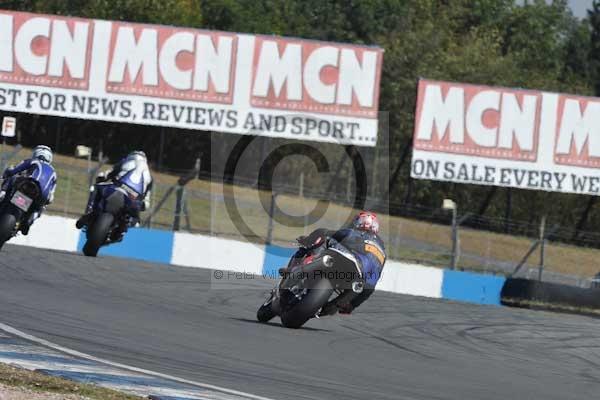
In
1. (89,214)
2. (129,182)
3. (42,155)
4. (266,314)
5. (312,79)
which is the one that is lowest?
(266,314)

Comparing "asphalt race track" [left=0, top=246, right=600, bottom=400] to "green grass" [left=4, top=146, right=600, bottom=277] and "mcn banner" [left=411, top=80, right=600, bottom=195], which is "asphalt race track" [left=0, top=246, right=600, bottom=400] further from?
"mcn banner" [left=411, top=80, right=600, bottom=195]

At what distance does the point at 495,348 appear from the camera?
12438 millimetres

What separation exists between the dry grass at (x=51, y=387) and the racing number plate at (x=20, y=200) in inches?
316

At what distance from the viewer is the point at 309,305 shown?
1145cm

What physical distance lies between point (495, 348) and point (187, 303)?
327 cm

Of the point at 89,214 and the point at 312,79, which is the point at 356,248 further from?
the point at 312,79

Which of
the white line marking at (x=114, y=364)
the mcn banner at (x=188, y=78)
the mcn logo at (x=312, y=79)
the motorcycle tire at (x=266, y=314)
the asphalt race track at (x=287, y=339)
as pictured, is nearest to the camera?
the white line marking at (x=114, y=364)

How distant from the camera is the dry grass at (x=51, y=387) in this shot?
6.79m

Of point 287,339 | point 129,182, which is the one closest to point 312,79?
point 129,182

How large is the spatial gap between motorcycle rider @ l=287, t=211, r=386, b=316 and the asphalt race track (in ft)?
1.11

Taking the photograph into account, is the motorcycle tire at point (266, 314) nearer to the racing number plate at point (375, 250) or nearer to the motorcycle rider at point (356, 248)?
the motorcycle rider at point (356, 248)

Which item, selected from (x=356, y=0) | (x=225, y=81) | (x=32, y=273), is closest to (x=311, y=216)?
(x=225, y=81)

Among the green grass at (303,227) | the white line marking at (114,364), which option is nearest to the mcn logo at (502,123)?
the green grass at (303,227)

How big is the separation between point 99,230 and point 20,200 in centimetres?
145
